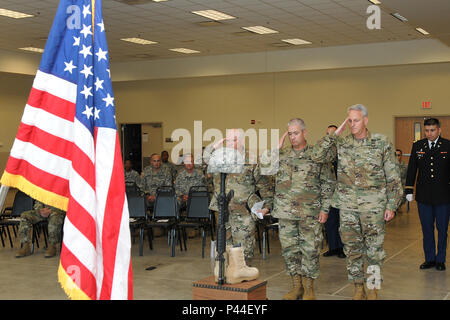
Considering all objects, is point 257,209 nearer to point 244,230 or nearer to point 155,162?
point 244,230

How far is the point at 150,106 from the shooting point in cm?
2012

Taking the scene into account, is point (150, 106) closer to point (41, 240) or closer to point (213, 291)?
point (41, 240)

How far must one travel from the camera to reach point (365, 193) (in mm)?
5148

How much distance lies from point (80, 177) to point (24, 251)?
5897 mm

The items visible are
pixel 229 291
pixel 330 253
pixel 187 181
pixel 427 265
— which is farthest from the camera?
pixel 187 181

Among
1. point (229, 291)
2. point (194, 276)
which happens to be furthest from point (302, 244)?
point (194, 276)

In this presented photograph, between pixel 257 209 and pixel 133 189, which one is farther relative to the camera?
pixel 133 189

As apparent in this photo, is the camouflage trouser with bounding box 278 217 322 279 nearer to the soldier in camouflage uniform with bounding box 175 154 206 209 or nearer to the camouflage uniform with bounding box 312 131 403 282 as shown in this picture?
the camouflage uniform with bounding box 312 131 403 282

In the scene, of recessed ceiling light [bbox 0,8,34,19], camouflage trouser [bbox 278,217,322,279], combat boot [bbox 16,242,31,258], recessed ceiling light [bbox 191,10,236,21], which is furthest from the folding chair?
recessed ceiling light [bbox 0,8,34,19]

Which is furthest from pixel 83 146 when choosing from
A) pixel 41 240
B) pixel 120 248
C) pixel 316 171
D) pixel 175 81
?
pixel 175 81

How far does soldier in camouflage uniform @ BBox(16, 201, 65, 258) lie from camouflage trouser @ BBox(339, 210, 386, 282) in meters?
4.60

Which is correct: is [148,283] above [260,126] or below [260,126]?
below

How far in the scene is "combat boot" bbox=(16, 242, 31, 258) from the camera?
8.06 metres

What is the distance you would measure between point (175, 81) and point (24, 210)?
37.6ft
